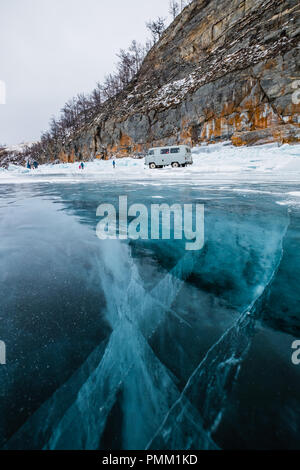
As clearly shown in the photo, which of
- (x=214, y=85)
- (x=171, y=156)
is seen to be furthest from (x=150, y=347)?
(x=214, y=85)

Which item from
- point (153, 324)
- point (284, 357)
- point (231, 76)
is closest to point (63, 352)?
point (153, 324)

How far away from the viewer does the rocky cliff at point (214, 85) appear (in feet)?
58.4

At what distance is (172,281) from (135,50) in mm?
53668

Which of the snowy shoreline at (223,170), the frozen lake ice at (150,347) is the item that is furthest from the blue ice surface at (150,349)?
the snowy shoreline at (223,170)

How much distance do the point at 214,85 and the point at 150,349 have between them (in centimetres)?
2673

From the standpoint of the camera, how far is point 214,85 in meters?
21.8

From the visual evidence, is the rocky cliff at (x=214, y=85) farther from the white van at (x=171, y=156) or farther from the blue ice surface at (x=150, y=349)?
the blue ice surface at (x=150, y=349)

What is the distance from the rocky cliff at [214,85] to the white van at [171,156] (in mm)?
5449

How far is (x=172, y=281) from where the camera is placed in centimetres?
200

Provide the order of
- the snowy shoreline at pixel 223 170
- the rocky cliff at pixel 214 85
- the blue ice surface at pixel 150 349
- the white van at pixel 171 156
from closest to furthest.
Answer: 1. the blue ice surface at pixel 150 349
2. the snowy shoreline at pixel 223 170
3. the white van at pixel 171 156
4. the rocky cliff at pixel 214 85

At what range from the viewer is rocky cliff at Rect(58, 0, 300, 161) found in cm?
1781

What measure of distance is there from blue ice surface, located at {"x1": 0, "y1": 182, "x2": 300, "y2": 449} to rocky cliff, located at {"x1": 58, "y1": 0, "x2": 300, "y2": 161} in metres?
19.4

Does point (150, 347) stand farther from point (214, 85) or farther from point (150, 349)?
point (214, 85)
